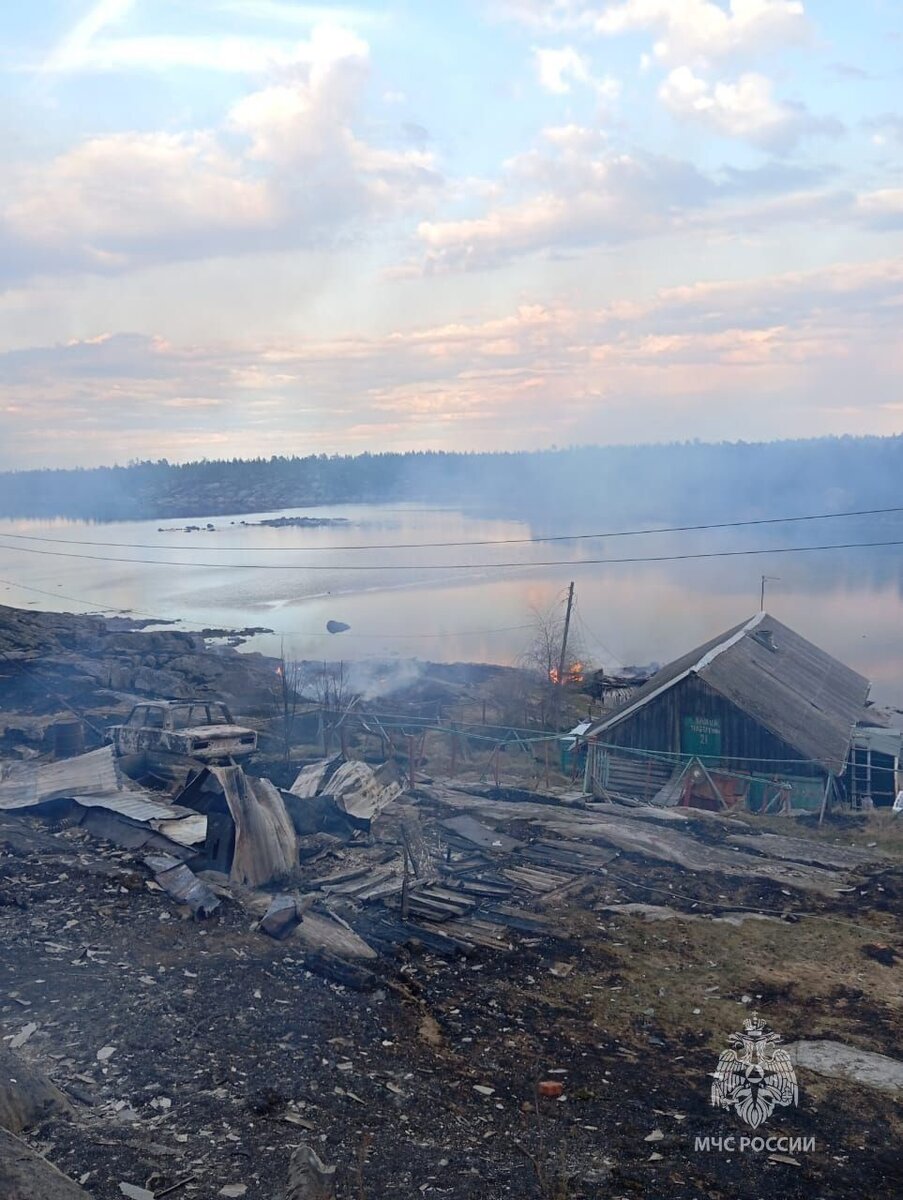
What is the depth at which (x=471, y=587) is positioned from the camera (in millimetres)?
60375

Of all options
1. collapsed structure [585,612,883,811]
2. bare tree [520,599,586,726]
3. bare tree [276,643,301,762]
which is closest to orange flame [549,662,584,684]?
bare tree [520,599,586,726]

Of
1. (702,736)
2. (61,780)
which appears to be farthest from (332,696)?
(61,780)

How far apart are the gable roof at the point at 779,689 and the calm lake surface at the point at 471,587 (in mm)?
8317

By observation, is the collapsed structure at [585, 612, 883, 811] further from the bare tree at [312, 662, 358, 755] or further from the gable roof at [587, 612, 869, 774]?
the bare tree at [312, 662, 358, 755]

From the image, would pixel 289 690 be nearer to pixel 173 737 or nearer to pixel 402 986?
pixel 173 737

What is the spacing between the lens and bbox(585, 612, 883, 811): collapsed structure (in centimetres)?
1884

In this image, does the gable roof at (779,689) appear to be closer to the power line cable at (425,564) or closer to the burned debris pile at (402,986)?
the burned debris pile at (402,986)

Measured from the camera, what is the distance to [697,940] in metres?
11.0

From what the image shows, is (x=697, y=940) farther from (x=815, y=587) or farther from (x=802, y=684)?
(x=815, y=587)

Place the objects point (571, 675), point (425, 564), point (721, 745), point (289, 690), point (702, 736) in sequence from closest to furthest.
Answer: point (721, 745) → point (702, 736) → point (289, 690) → point (571, 675) → point (425, 564)

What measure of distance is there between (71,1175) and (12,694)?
75.0 feet

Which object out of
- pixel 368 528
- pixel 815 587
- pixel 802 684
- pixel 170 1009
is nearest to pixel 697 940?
pixel 170 1009

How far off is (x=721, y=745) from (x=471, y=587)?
41.2 meters

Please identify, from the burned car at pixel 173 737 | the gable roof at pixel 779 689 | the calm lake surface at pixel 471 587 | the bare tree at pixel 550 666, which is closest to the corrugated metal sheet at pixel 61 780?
the burned car at pixel 173 737
